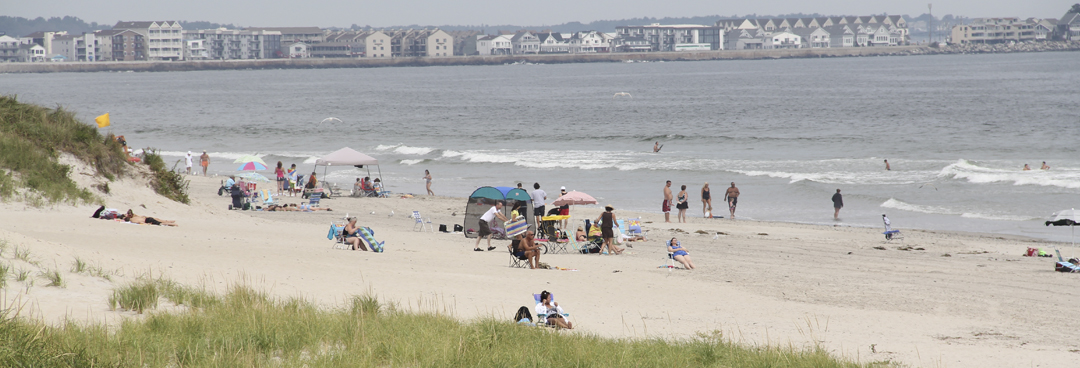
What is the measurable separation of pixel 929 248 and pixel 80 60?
209 metres

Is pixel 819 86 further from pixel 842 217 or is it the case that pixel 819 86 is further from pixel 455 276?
pixel 455 276

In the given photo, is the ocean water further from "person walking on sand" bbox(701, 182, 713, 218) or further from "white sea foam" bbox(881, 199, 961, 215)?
"person walking on sand" bbox(701, 182, 713, 218)

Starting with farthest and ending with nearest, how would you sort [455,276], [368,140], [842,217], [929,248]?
1. [368,140]
2. [842,217]
3. [929,248]
4. [455,276]

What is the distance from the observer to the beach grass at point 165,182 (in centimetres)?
1594

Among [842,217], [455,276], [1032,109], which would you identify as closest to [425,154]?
[842,217]

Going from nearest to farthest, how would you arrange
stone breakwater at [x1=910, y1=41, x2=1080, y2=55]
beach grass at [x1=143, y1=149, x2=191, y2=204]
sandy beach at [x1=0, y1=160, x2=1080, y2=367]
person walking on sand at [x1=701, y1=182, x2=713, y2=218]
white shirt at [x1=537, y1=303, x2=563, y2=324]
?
sandy beach at [x1=0, y1=160, x2=1080, y2=367], white shirt at [x1=537, y1=303, x2=563, y2=324], beach grass at [x1=143, y1=149, x2=191, y2=204], person walking on sand at [x1=701, y1=182, x2=713, y2=218], stone breakwater at [x1=910, y1=41, x2=1080, y2=55]

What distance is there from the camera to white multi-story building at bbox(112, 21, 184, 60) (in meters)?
178

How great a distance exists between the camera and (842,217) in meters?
21.0

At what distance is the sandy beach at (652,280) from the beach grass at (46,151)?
40cm

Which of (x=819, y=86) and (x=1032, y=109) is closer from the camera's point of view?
(x=1032, y=109)

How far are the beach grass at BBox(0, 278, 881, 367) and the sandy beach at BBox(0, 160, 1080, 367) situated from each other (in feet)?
1.96

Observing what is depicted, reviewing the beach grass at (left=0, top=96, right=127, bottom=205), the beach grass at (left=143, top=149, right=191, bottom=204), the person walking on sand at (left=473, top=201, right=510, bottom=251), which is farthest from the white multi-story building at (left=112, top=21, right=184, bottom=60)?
Answer: the person walking on sand at (left=473, top=201, right=510, bottom=251)

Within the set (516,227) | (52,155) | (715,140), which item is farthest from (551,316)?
(715,140)

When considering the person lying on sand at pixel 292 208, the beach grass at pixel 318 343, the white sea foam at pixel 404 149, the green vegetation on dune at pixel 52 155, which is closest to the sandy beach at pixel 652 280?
the green vegetation on dune at pixel 52 155
